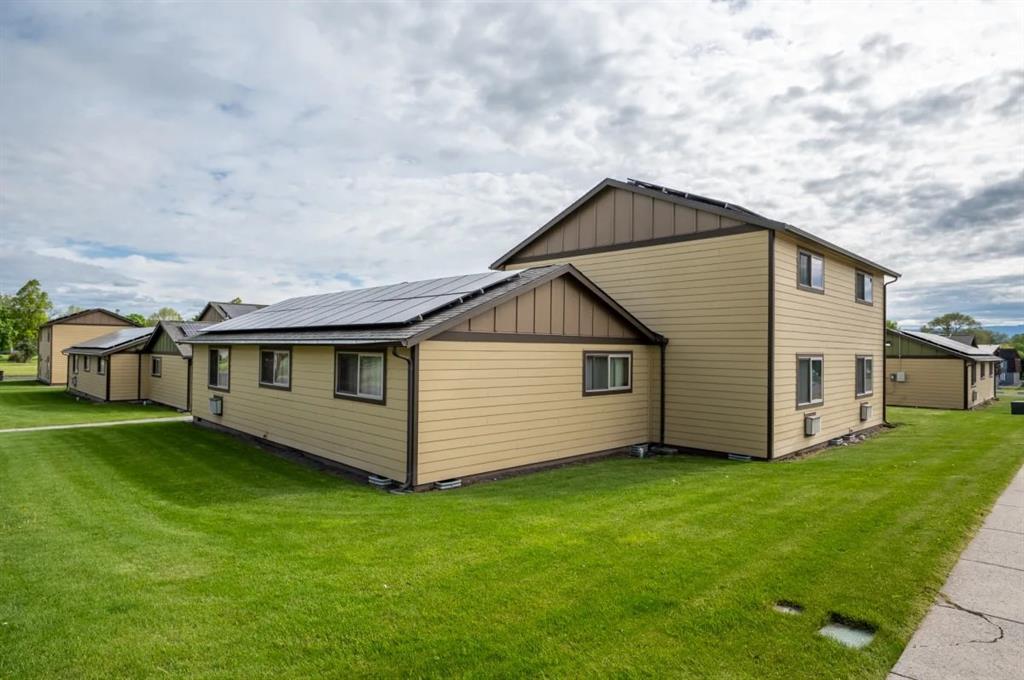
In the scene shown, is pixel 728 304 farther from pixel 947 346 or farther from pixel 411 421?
pixel 947 346

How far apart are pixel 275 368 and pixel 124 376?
1529 centimetres

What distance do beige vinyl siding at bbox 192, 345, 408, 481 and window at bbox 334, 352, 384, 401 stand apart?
15cm

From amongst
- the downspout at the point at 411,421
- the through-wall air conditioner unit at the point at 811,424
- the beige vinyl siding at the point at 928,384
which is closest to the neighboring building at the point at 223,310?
the downspout at the point at 411,421

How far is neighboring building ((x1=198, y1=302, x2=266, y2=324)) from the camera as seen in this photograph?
92.7 feet

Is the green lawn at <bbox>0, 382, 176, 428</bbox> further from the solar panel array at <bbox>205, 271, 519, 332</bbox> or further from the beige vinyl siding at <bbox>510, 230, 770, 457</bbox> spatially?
the beige vinyl siding at <bbox>510, 230, 770, 457</bbox>

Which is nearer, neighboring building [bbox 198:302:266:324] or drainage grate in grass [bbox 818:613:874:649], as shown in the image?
drainage grate in grass [bbox 818:613:874:649]

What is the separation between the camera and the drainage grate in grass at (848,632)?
13.0 ft

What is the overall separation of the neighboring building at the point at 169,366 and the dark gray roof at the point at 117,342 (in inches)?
20.4

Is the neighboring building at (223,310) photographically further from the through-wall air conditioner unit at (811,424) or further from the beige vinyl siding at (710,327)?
the through-wall air conditioner unit at (811,424)

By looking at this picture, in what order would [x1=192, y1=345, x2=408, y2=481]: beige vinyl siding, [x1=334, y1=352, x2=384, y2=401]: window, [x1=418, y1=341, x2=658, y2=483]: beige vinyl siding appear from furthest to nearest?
[x1=334, y1=352, x2=384, y2=401]: window → [x1=192, y1=345, x2=408, y2=481]: beige vinyl siding → [x1=418, y1=341, x2=658, y2=483]: beige vinyl siding

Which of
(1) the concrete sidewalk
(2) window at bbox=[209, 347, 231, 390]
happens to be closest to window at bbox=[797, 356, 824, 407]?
(1) the concrete sidewalk

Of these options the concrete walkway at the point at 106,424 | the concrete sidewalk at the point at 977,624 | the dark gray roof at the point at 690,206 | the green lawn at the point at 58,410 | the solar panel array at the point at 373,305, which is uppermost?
Answer: the dark gray roof at the point at 690,206

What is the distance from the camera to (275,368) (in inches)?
503

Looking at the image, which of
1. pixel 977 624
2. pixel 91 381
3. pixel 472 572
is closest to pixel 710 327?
pixel 977 624
